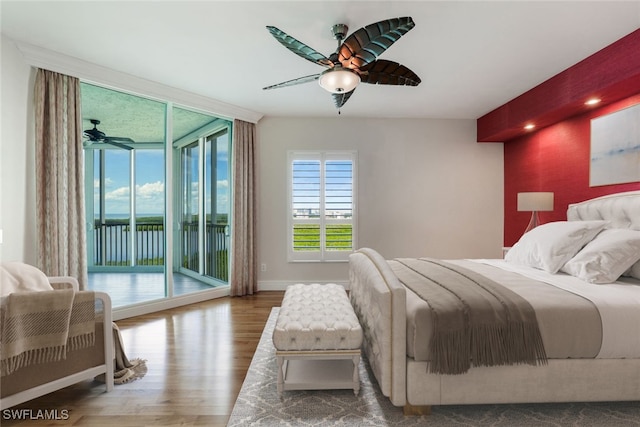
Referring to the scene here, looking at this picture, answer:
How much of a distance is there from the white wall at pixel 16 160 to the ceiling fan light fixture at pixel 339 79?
105 inches

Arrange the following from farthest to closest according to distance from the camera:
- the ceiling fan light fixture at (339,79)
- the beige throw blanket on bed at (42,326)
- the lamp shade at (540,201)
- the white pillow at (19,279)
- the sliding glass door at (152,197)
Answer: the sliding glass door at (152,197)
the lamp shade at (540,201)
the ceiling fan light fixture at (339,79)
the white pillow at (19,279)
the beige throw blanket on bed at (42,326)

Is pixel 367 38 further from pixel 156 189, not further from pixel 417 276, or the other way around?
pixel 156 189

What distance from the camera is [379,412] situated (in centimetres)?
187

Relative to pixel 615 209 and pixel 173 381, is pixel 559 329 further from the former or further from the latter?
pixel 173 381

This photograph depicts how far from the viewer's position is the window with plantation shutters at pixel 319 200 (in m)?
4.84

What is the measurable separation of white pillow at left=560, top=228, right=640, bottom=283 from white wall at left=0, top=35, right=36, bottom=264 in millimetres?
4508

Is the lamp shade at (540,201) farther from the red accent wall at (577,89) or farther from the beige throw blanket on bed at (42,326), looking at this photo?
the beige throw blanket on bed at (42,326)

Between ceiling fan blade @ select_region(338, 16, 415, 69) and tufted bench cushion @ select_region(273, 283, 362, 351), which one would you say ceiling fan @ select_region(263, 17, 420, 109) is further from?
tufted bench cushion @ select_region(273, 283, 362, 351)

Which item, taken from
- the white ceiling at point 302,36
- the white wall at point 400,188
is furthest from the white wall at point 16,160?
the white wall at point 400,188

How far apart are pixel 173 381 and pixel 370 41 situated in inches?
103

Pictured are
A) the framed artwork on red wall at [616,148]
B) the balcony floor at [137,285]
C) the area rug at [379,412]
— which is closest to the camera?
the area rug at [379,412]

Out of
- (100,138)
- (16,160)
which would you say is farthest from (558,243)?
(100,138)

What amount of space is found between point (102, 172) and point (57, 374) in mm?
3081

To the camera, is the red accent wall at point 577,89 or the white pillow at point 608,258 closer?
the white pillow at point 608,258
